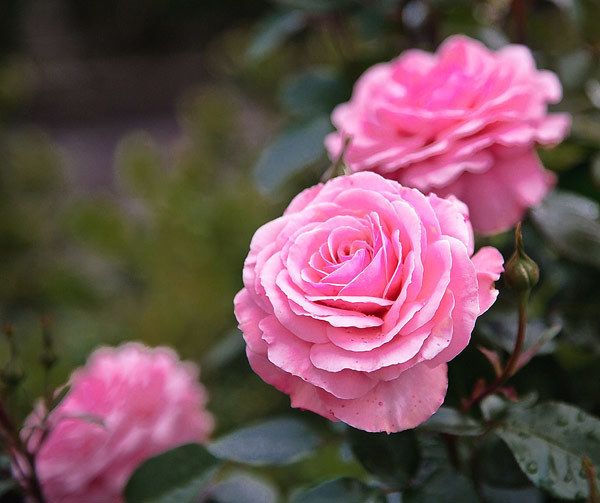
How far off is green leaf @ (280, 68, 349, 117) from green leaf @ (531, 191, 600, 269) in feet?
0.82

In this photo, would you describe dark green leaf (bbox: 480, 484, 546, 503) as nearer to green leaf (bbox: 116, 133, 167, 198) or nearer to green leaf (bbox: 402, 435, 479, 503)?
green leaf (bbox: 402, 435, 479, 503)

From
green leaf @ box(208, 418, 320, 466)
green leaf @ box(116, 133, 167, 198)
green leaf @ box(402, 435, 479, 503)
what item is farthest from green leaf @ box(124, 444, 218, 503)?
green leaf @ box(116, 133, 167, 198)

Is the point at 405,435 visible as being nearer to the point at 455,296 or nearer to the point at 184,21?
the point at 455,296

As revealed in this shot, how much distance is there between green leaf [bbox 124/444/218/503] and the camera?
1.46 feet

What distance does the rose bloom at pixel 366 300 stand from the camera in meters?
0.33

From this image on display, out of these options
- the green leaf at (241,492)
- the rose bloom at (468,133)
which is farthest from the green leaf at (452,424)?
the green leaf at (241,492)

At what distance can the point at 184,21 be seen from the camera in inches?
239

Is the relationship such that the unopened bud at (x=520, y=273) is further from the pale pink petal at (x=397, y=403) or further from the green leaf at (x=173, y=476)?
the green leaf at (x=173, y=476)

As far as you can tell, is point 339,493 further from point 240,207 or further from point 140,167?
point 140,167

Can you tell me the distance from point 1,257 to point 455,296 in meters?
2.01

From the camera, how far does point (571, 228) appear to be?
0.50 m

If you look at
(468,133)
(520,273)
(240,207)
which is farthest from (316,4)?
(240,207)

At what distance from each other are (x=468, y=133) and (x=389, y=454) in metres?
0.19

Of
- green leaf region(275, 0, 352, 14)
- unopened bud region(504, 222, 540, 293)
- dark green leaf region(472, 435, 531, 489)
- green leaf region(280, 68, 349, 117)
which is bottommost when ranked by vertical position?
dark green leaf region(472, 435, 531, 489)
